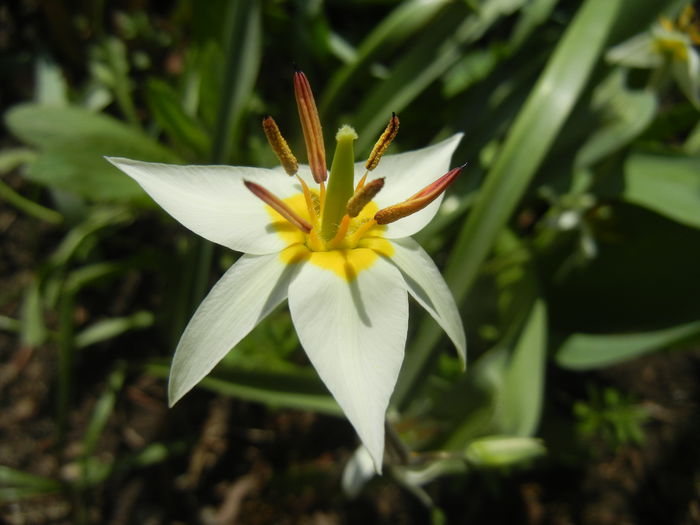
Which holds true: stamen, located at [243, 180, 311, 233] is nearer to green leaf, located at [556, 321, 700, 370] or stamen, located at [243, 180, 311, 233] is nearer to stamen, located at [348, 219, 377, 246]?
stamen, located at [348, 219, 377, 246]

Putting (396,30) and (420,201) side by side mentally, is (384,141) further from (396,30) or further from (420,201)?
(396,30)

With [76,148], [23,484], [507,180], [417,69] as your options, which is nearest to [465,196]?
[507,180]

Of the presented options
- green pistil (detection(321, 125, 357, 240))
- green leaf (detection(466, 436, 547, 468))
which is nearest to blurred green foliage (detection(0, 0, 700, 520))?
green leaf (detection(466, 436, 547, 468))

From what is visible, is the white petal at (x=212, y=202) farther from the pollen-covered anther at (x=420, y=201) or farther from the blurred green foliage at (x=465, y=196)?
the blurred green foliage at (x=465, y=196)

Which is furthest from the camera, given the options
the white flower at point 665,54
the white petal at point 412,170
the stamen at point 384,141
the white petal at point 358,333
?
the white flower at point 665,54

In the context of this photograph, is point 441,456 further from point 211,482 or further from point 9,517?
point 9,517

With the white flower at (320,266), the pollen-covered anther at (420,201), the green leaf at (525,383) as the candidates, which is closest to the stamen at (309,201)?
the white flower at (320,266)

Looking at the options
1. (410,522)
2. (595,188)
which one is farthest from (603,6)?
(410,522)
